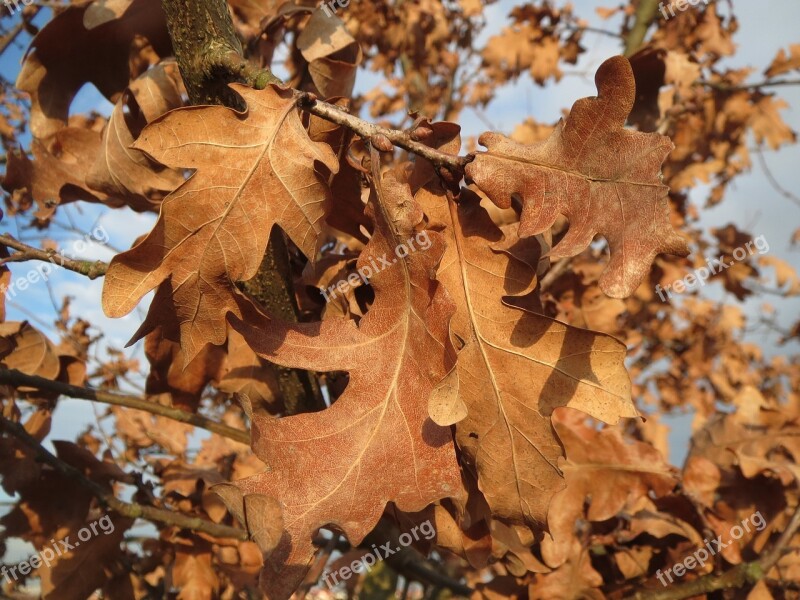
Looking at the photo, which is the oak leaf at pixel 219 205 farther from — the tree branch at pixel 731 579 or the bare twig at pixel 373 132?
the tree branch at pixel 731 579

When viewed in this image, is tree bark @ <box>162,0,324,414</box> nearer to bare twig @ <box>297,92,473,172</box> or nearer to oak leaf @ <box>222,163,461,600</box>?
bare twig @ <box>297,92,473,172</box>

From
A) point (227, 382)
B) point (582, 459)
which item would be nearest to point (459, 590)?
point (582, 459)

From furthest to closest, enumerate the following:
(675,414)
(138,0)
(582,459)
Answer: (675,414), (582,459), (138,0)

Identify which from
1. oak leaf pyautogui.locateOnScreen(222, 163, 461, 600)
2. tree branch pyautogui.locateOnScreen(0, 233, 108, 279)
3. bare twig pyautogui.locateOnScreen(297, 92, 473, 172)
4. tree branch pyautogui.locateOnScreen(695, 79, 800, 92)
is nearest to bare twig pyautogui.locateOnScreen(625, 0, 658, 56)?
tree branch pyautogui.locateOnScreen(695, 79, 800, 92)

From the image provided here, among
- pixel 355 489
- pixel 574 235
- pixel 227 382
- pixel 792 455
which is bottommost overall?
pixel 792 455

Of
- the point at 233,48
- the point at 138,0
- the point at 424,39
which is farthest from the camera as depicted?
the point at 424,39

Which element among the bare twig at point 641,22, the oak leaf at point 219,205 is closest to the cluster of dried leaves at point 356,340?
the oak leaf at point 219,205

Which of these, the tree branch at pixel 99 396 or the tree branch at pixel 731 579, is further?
the tree branch at pixel 731 579

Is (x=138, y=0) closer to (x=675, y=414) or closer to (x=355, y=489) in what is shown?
(x=355, y=489)
